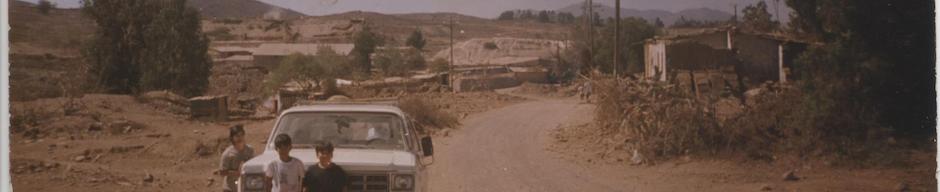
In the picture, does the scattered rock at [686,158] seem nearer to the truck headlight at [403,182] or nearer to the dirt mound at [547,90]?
the truck headlight at [403,182]

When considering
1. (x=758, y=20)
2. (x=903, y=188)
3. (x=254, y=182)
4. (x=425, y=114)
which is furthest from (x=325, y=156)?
(x=758, y=20)

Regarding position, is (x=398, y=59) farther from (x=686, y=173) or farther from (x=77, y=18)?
(x=686, y=173)

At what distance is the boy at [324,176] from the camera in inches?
210

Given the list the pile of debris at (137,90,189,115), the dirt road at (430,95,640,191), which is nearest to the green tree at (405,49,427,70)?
the dirt road at (430,95,640,191)

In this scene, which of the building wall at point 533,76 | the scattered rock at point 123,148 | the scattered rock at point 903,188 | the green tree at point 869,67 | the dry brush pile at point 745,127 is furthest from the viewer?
the building wall at point 533,76

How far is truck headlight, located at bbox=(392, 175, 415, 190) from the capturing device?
5535mm

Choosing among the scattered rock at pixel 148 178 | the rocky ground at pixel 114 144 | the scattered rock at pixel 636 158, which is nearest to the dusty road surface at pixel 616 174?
the scattered rock at pixel 636 158

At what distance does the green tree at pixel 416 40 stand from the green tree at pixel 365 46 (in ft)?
24.5

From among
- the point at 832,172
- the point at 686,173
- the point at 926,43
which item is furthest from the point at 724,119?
the point at 926,43

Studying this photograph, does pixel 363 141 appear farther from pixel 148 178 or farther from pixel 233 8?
pixel 233 8

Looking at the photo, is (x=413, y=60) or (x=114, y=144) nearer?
(x=114, y=144)

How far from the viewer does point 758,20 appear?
51.8ft

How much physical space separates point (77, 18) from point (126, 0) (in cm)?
315

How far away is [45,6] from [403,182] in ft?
19.7
